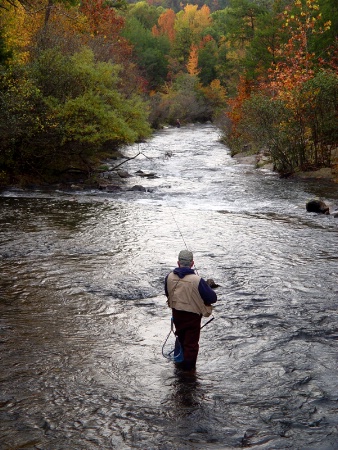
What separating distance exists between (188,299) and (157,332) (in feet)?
7.17

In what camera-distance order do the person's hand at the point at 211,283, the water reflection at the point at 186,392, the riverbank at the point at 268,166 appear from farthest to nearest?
the riverbank at the point at 268,166, the person's hand at the point at 211,283, the water reflection at the point at 186,392

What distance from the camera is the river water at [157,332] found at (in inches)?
267

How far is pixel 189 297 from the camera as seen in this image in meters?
7.71

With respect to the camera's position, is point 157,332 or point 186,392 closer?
point 186,392

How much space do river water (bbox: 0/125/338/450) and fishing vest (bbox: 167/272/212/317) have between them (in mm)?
1051

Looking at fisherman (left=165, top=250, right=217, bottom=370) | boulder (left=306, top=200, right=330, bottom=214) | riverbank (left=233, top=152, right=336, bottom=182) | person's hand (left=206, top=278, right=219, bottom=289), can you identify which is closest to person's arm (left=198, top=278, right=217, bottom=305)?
fisherman (left=165, top=250, right=217, bottom=370)

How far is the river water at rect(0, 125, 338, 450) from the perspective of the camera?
6773 millimetres

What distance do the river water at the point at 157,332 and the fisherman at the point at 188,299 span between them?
66 cm

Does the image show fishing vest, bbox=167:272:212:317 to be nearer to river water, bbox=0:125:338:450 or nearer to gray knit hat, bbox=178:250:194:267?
gray knit hat, bbox=178:250:194:267

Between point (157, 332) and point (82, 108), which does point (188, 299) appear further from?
point (82, 108)

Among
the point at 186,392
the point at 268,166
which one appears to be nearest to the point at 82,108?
the point at 268,166

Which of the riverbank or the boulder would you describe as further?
the riverbank

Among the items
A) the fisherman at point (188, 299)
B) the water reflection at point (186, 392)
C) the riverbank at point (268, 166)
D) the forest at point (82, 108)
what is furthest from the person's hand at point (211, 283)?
the riverbank at point (268, 166)

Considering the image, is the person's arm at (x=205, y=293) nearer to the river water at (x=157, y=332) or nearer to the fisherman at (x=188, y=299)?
the fisherman at (x=188, y=299)
